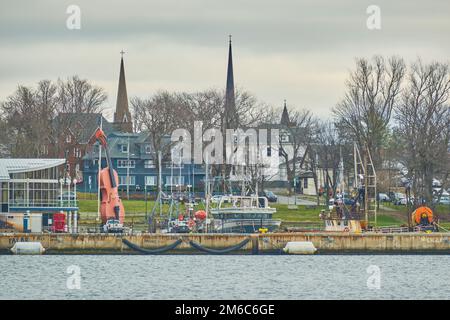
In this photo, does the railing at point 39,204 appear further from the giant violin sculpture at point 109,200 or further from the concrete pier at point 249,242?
the concrete pier at point 249,242

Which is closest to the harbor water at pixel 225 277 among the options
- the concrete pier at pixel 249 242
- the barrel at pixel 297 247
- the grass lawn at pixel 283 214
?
the barrel at pixel 297 247

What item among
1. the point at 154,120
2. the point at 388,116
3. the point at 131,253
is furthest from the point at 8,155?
the point at 131,253

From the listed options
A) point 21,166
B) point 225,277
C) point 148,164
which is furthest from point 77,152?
point 225,277

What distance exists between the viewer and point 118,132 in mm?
173750

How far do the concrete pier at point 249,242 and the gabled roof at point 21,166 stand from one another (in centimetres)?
844

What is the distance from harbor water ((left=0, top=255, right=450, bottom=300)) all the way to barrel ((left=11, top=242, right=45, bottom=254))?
616 mm

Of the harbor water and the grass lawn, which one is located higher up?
the grass lawn

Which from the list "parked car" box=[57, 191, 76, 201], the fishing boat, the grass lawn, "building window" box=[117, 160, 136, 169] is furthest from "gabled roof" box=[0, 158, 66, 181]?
"building window" box=[117, 160, 136, 169]

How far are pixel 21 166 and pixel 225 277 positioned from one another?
26.4 metres

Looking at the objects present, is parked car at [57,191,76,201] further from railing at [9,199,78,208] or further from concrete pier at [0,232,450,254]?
concrete pier at [0,232,450,254]

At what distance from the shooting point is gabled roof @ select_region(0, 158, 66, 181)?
326ft

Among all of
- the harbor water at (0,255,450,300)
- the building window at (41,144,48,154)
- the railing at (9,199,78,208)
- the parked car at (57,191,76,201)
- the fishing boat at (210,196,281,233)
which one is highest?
the building window at (41,144,48,154)
